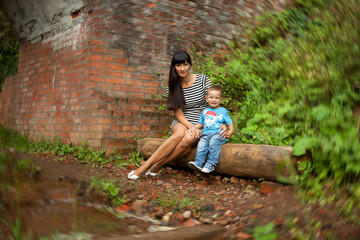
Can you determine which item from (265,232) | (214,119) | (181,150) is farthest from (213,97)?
(265,232)

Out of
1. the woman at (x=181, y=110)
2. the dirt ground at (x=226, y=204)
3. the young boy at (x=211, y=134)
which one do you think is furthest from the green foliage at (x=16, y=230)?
the young boy at (x=211, y=134)

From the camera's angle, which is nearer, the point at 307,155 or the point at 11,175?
the point at 307,155

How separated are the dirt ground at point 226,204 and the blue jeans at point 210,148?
0.27 m

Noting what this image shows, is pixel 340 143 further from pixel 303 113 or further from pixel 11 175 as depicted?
pixel 11 175

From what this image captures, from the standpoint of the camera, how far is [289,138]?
2.93 m

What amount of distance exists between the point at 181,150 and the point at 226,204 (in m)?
0.95

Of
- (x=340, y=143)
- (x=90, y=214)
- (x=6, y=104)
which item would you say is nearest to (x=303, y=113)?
(x=340, y=143)

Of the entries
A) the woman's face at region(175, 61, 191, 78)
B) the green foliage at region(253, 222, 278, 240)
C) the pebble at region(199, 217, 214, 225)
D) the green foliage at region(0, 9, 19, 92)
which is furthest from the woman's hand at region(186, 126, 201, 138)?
the green foliage at region(0, 9, 19, 92)

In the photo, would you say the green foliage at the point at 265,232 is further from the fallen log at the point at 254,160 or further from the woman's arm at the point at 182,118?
the woman's arm at the point at 182,118

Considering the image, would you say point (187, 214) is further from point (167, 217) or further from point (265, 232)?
point (265, 232)

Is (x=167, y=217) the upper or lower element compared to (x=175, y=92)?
lower

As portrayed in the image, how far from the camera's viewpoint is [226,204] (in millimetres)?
2641

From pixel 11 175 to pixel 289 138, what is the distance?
8.20ft

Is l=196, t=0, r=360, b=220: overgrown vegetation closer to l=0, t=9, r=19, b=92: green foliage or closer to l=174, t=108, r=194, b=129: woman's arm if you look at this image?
l=174, t=108, r=194, b=129: woman's arm
